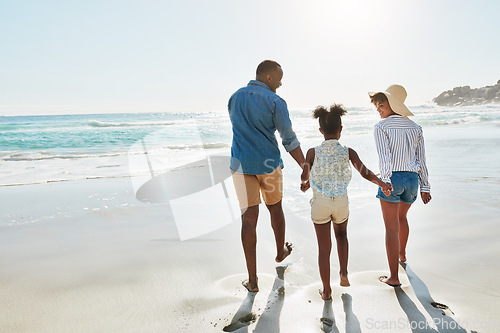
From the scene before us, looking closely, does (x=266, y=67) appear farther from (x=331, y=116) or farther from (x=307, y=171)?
(x=307, y=171)

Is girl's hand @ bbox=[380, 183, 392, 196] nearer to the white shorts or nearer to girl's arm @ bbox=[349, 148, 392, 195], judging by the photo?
girl's arm @ bbox=[349, 148, 392, 195]

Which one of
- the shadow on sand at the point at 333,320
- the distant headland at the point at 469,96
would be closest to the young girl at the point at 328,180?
the shadow on sand at the point at 333,320

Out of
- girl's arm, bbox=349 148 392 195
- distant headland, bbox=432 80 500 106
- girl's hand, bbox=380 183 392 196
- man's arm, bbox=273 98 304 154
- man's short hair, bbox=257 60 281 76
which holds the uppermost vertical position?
man's short hair, bbox=257 60 281 76

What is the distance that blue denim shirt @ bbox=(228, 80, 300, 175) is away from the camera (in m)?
2.75

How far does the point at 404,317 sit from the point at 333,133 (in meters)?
1.40

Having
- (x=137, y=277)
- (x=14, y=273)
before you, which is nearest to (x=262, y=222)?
(x=137, y=277)

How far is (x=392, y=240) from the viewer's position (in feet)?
9.05

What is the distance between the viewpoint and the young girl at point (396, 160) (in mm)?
2756

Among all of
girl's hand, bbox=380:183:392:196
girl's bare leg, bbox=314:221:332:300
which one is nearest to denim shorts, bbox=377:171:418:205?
girl's hand, bbox=380:183:392:196

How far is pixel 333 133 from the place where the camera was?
103 inches

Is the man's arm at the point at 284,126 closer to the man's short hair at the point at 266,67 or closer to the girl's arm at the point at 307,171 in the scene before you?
the girl's arm at the point at 307,171

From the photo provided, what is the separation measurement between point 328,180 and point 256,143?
2.17ft

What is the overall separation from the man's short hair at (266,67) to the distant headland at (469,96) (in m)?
78.9

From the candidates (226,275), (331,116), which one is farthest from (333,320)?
(331,116)
